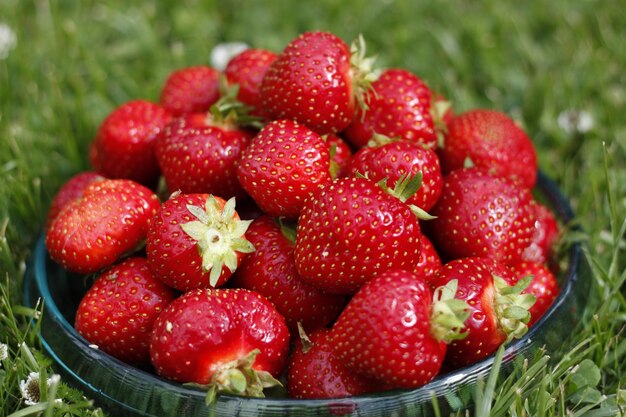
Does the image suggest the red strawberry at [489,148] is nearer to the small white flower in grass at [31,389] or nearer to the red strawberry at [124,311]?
the red strawberry at [124,311]

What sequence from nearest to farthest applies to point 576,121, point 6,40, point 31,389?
point 31,389, point 576,121, point 6,40

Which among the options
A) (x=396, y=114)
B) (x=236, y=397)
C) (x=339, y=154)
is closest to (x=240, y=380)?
A: (x=236, y=397)

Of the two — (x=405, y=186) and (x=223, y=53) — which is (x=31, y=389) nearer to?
(x=405, y=186)

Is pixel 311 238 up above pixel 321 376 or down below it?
above

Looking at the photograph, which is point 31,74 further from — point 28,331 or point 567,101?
point 567,101

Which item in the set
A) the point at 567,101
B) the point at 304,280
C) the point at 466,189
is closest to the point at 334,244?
the point at 304,280

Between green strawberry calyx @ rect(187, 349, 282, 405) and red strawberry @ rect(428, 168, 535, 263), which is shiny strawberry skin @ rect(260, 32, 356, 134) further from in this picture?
green strawberry calyx @ rect(187, 349, 282, 405)

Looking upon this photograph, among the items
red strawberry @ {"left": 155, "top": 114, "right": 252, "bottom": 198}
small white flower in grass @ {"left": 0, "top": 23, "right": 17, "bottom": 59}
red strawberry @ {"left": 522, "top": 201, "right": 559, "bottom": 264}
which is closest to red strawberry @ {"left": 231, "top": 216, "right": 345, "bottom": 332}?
red strawberry @ {"left": 155, "top": 114, "right": 252, "bottom": 198}
